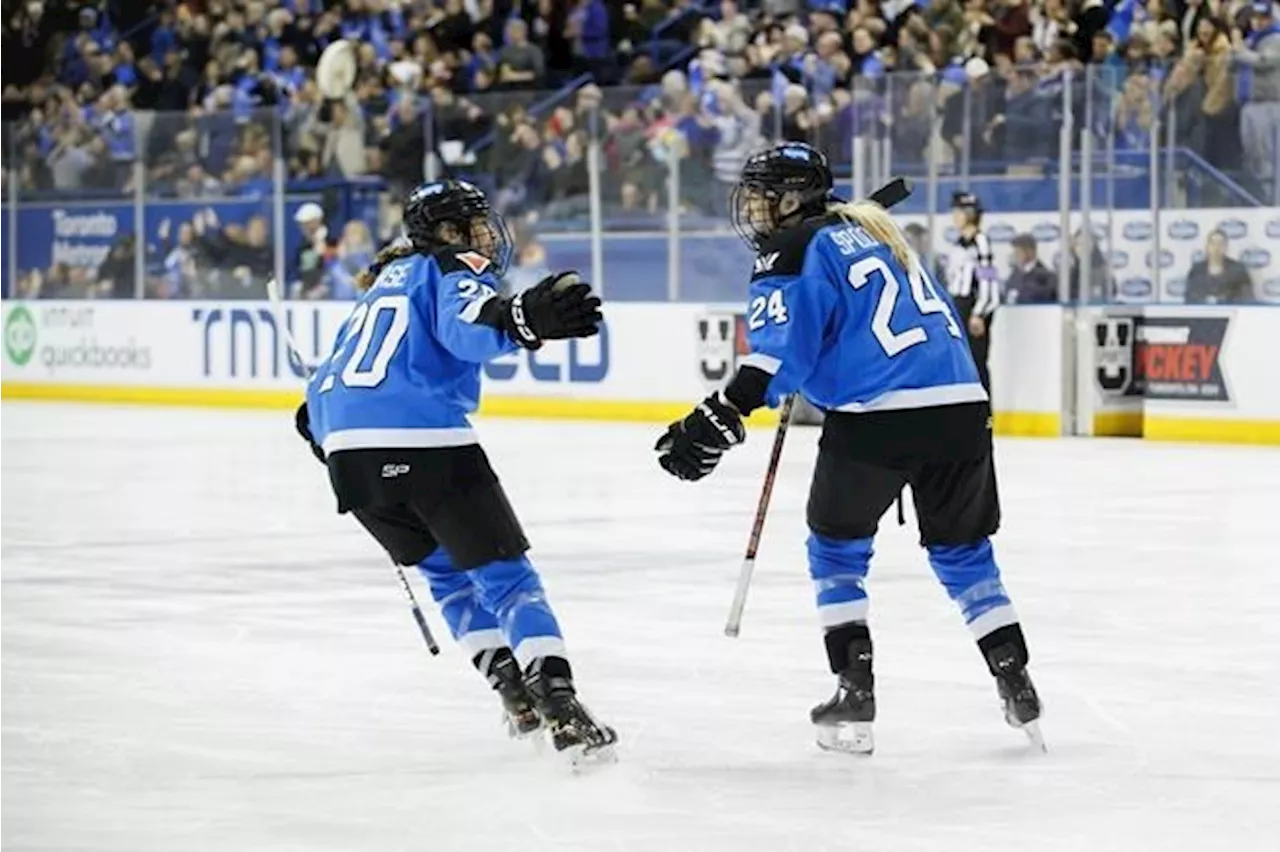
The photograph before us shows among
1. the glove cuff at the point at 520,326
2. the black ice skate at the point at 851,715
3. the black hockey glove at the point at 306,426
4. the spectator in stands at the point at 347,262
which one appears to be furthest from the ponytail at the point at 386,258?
the spectator in stands at the point at 347,262

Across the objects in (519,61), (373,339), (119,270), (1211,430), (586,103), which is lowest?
(1211,430)

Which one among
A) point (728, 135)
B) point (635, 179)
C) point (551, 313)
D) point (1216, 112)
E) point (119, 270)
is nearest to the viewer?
point (551, 313)

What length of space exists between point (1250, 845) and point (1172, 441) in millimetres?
11268

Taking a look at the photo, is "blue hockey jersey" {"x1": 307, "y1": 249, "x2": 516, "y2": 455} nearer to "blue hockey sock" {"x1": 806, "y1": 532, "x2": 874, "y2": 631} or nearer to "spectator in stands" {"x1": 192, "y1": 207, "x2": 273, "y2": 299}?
"blue hockey sock" {"x1": 806, "y1": 532, "x2": 874, "y2": 631}

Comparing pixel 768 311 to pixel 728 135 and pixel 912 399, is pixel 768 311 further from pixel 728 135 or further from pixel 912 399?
pixel 728 135

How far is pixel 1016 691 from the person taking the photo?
5.57 m

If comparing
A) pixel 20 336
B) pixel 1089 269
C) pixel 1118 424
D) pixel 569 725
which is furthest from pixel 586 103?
pixel 569 725

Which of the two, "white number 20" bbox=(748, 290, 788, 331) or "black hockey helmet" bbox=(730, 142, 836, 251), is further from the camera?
"black hockey helmet" bbox=(730, 142, 836, 251)

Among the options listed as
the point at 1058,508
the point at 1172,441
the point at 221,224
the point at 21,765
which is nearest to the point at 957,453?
the point at 21,765

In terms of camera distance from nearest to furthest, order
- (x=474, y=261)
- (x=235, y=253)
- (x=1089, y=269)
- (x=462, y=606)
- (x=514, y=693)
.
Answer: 1. (x=474, y=261)
2. (x=514, y=693)
3. (x=462, y=606)
4. (x=1089, y=269)
5. (x=235, y=253)

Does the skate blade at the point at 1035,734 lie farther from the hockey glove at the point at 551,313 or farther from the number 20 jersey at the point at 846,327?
the hockey glove at the point at 551,313

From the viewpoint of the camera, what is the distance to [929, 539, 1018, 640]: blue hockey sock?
5586 millimetres

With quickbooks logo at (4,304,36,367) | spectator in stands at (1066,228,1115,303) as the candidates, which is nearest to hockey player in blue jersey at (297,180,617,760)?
spectator in stands at (1066,228,1115,303)

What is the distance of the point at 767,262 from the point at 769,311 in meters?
0.11
